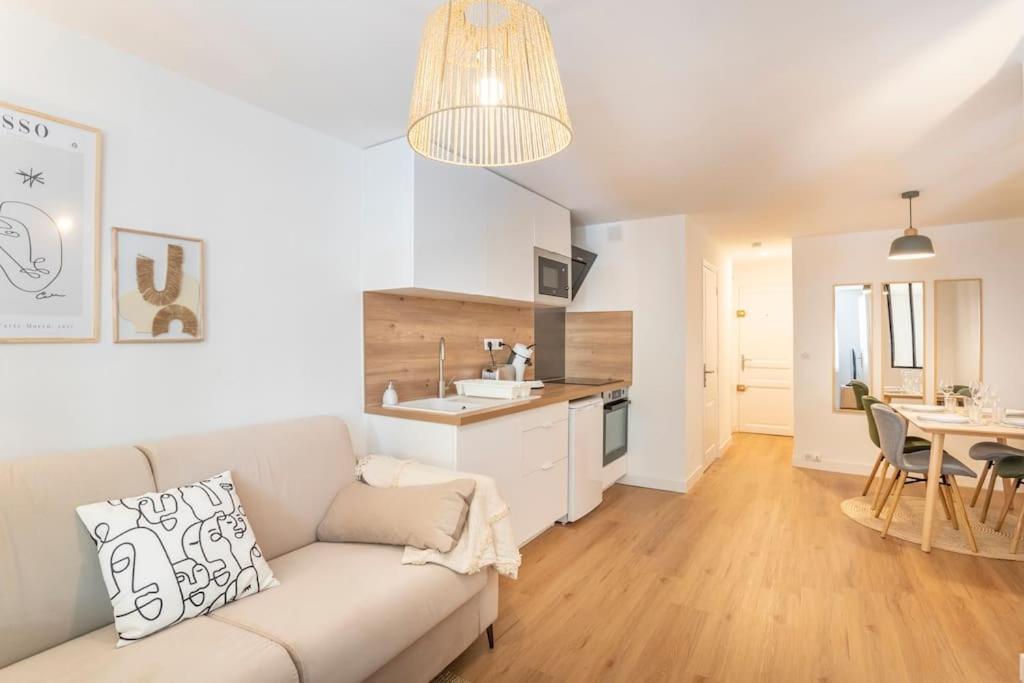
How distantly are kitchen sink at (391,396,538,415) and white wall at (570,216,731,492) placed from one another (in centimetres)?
159

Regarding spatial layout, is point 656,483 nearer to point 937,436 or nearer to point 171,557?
point 937,436

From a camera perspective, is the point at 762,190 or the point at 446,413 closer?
the point at 446,413

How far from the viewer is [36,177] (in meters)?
1.66

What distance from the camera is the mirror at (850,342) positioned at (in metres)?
4.85

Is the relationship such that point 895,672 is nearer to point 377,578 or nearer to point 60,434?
point 377,578

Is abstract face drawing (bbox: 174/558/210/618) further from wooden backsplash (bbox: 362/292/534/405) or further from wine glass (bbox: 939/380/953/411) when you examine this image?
wine glass (bbox: 939/380/953/411)

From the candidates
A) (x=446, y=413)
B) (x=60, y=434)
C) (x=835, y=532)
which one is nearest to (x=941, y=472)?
(x=835, y=532)

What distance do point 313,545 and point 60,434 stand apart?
37.3 inches

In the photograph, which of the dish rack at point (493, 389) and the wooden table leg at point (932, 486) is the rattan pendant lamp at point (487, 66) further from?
the wooden table leg at point (932, 486)

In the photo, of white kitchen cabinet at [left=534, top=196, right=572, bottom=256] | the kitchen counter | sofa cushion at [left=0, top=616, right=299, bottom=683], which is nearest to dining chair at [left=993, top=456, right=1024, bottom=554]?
the kitchen counter

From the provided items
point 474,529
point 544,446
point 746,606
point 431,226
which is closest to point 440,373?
point 544,446

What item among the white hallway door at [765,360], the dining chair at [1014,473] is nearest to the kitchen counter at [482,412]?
the dining chair at [1014,473]

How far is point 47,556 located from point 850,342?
581cm

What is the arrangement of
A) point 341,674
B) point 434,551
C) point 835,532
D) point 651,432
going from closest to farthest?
point 341,674 → point 434,551 → point 835,532 → point 651,432
